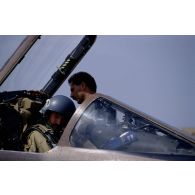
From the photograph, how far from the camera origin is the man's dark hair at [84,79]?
9.71 ft

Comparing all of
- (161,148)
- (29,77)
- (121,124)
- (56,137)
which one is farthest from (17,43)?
(161,148)

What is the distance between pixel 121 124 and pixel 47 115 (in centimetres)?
112

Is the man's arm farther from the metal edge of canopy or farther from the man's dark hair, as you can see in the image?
the man's dark hair

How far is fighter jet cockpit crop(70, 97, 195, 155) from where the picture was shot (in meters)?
2.00

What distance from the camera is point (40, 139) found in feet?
7.65

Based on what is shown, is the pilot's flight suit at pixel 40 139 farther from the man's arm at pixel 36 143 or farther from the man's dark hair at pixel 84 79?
the man's dark hair at pixel 84 79

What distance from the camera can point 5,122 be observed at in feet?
9.00

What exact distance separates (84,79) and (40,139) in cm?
88

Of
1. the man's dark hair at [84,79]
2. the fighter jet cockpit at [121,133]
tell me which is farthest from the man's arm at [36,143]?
the man's dark hair at [84,79]

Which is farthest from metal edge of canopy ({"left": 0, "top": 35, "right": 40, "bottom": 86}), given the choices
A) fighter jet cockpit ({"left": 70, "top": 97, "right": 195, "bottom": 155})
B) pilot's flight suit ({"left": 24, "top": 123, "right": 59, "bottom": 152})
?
fighter jet cockpit ({"left": 70, "top": 97, "right": 195, "bottom": 155})

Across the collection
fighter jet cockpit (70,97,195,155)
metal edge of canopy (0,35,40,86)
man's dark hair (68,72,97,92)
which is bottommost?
fighter jet cockpit (70,97,195,155)

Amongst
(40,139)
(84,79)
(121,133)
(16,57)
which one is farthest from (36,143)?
(84,79)

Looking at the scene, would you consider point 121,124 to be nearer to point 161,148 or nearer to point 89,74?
point 161,148

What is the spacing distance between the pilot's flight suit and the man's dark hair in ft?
2.07
